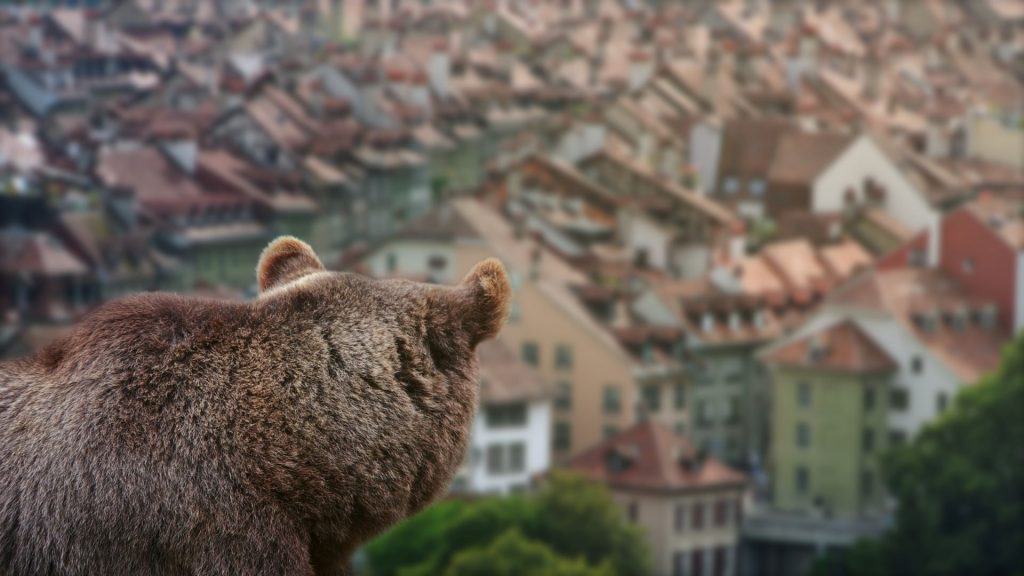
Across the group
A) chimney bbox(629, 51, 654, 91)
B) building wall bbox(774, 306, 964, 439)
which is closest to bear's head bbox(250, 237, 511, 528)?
building wall bbox(774, 306, 964, 439)

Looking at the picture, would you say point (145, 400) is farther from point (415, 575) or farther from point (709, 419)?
point (709, 419)

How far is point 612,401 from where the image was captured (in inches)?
2852

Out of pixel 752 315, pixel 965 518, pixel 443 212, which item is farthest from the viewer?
pixel 752 315

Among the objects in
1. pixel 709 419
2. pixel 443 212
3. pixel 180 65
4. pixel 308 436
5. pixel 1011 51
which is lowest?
pixel 308 436

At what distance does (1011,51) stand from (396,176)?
77231mm

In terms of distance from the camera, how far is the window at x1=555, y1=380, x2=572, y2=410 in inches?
2820

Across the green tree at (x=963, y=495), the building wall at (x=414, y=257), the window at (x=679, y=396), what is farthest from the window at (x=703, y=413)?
the green tree at (x=963, y=495)

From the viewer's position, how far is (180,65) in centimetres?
10612

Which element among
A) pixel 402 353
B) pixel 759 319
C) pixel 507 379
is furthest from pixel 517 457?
pixel 402 353

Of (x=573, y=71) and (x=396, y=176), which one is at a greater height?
(x=573, y=71)

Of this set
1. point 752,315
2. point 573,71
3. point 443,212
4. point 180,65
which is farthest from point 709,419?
point 573,71

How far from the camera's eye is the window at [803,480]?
71256 millimetres

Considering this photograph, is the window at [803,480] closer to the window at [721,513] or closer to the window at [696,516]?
the window at [721,513]

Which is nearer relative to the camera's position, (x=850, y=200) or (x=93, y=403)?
(x=93, y=403)
